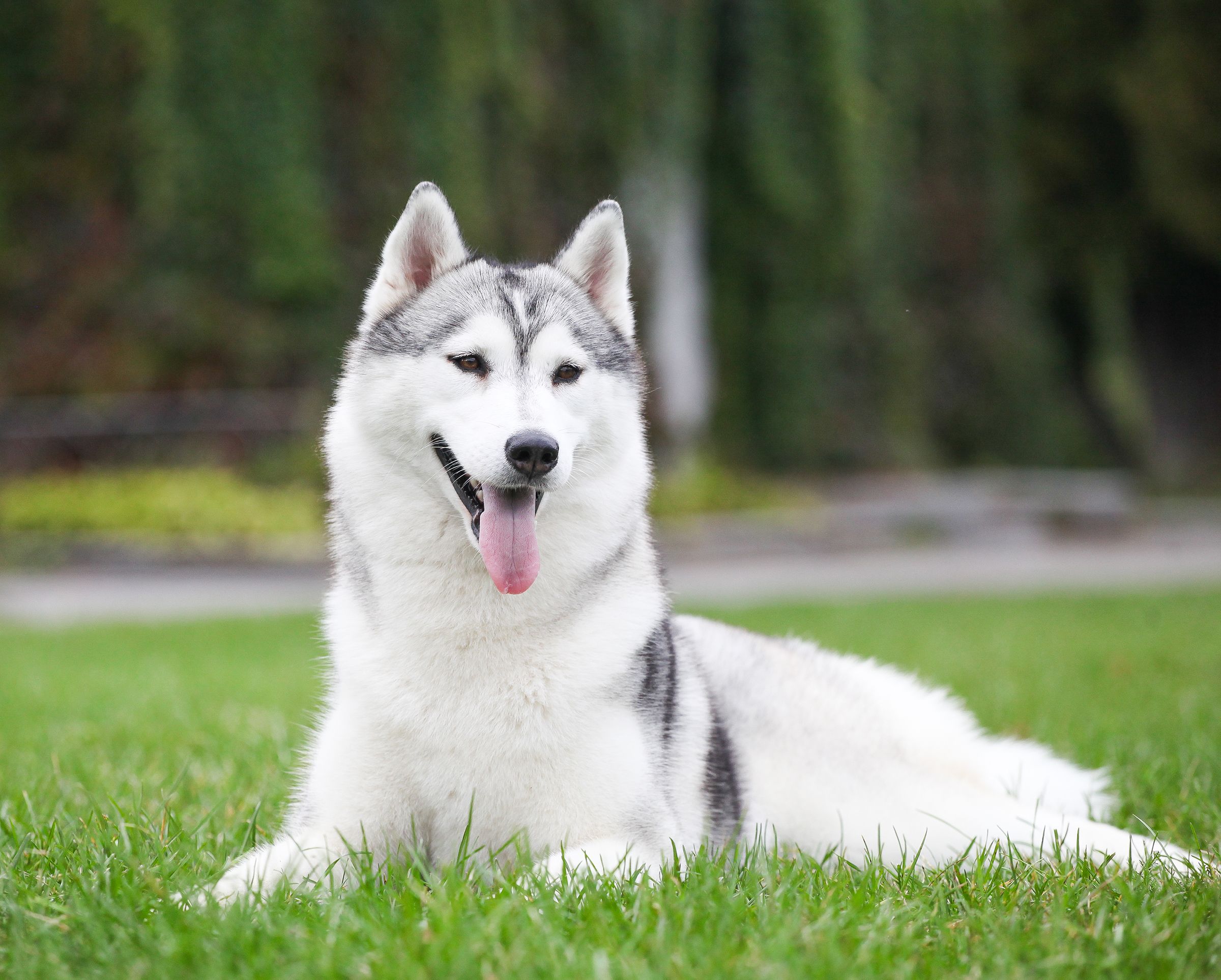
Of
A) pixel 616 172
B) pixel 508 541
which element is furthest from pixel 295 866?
pixel 616 172

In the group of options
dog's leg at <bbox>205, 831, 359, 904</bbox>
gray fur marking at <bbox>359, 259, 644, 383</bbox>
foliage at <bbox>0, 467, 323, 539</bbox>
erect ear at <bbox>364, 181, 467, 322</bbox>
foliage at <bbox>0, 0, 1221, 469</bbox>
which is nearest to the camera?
dog's leg at <bbox>205, 831, 359, 904</bbox>

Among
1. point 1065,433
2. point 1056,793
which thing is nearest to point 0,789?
point 1056,793

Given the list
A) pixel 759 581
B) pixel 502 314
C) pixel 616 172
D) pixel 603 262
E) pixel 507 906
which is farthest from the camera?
pixel 616 172

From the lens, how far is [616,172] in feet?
45.7

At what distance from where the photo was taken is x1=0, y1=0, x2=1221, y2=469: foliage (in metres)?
12.1

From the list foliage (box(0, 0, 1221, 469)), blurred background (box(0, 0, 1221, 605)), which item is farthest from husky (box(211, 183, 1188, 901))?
foliage (box(0, 0, 1221, 469))

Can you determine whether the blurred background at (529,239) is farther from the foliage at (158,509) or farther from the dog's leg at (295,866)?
the dog's leg at (295,866)

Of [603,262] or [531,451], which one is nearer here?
[531,451]

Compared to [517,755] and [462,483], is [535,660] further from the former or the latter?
[462,483]

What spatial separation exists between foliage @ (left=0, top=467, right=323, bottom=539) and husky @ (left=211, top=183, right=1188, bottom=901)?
861 centimetres

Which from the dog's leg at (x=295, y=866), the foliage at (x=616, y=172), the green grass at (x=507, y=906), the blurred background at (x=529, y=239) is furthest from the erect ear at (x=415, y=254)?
the foliage at (x=616, y=172)

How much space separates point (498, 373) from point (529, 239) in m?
11.2

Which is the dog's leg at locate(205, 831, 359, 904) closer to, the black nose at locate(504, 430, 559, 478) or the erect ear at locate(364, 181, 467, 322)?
the black nose at locate(504, 430, 559, 478)

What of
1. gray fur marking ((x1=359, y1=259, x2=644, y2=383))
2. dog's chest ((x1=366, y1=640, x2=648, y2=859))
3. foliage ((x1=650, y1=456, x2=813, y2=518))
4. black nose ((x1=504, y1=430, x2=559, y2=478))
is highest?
gray fur marking ((x1=359, y1=259, x2=644, y2=383))
